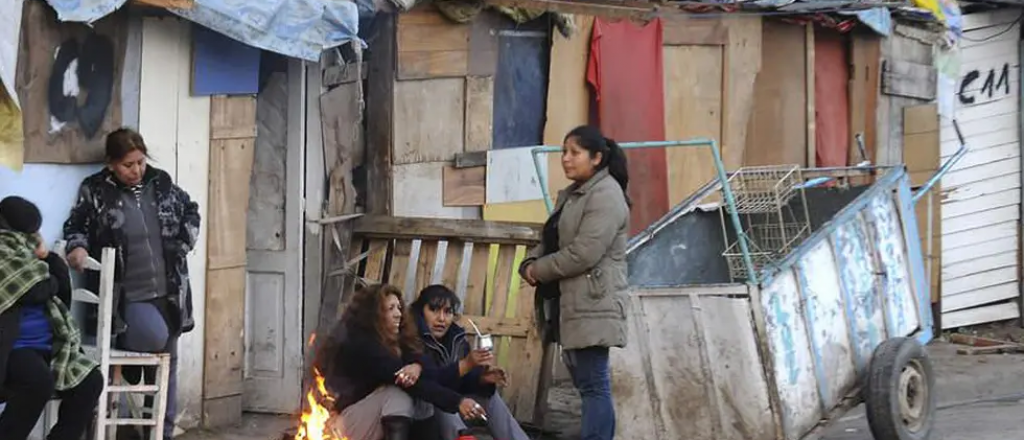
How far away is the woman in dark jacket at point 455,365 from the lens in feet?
24.7

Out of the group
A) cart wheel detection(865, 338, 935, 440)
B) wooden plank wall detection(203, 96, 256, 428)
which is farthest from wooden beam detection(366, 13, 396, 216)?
cart wheel detection(865, 338, 935, 440)

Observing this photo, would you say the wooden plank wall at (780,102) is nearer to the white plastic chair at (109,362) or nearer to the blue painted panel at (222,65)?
the blue painted panel at (222,65)

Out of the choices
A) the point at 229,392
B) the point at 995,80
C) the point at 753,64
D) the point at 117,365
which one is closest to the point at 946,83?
the point at 995,80

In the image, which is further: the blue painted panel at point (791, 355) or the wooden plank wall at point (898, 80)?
the wooden plank wall at point (898, 80)

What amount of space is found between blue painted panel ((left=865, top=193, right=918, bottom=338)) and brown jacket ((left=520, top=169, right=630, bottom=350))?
73.2 inches

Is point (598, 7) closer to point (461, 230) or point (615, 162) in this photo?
point (461, 230)

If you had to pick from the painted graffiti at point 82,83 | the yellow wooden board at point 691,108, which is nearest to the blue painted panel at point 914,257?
the yellow wooden board at point 691,108

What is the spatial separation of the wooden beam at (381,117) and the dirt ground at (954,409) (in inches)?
61.8

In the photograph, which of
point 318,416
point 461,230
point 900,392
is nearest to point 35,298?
point 318,416

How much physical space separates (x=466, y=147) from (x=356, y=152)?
0.79m

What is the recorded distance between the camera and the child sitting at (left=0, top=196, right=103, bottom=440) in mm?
6926

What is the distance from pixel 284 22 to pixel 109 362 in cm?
213

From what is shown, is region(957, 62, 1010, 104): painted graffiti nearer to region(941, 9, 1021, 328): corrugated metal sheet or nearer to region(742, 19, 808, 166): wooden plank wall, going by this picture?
region(941, 9, 1021, 328): corrugated metal sheet

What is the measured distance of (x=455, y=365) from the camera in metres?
7.57
